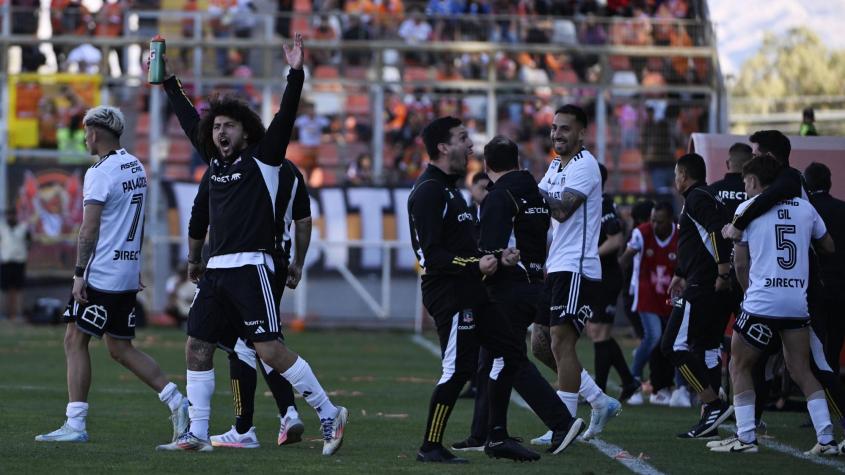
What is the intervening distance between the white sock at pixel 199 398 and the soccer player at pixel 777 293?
3423 mm

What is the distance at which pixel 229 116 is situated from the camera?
913 centimetres

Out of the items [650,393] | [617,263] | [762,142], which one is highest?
[762,142]

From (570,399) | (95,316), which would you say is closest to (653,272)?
(570,399)

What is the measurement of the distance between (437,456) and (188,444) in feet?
5.33

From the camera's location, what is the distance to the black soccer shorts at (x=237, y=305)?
29.4 ft

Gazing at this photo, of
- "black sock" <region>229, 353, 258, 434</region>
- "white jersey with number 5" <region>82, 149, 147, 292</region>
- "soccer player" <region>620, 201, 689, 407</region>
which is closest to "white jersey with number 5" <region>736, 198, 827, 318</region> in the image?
"black sock" <region>229, 353, 258, 434</region>

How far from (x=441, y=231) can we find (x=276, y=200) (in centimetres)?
117

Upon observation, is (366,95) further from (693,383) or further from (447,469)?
(447,469)

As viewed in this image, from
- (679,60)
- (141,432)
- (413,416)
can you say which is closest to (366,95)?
(679,60)

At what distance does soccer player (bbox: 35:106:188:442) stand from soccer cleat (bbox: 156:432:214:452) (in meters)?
0.48

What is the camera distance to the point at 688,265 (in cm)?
1154

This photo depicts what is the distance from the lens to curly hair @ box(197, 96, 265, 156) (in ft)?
30.0

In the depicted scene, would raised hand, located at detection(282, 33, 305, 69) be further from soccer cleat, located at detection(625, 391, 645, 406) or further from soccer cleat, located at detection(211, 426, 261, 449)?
soccer cleat, located at detection(625, 391, 645, 406)

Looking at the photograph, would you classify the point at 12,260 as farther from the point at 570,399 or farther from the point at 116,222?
the point at 570,399
